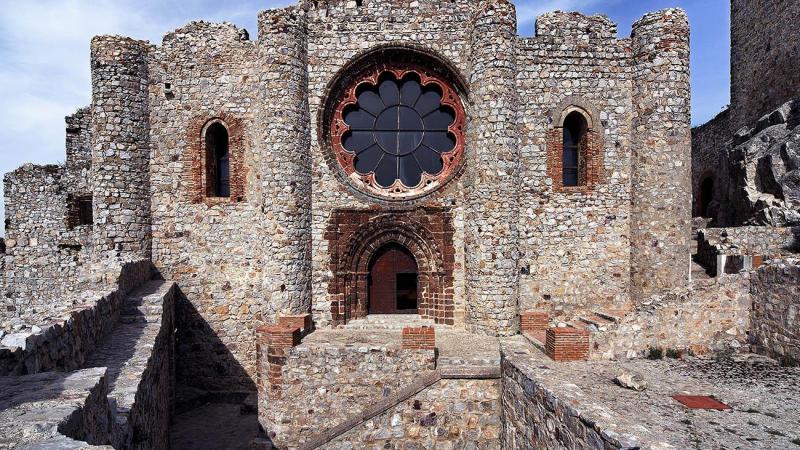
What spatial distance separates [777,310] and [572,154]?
225 inches

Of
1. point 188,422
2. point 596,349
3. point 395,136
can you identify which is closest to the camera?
point 596,349

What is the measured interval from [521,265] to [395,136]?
4953 mm

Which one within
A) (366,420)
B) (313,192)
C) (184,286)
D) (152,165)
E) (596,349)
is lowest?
(366,420)

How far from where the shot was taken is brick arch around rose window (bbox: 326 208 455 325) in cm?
1171

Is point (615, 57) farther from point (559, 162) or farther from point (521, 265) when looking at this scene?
point (521, 265)

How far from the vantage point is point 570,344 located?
8.28 metres

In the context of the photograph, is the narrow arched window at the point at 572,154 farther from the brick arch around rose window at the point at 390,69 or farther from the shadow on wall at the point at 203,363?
the shadow on wall at the point at 203,363

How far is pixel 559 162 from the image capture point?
38.4 ft

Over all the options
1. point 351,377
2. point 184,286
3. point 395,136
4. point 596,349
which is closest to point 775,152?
point 596,349

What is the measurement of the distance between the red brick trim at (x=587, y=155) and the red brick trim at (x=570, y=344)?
4652 millimetres

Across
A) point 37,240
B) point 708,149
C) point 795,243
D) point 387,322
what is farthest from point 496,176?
point 708,149

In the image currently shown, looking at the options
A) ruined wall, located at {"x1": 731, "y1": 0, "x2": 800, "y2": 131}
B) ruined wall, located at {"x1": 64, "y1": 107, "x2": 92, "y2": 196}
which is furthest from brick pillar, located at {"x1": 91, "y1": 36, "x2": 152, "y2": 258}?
ruined wall, located at {"x1": 731, "y1": 0, "x2": 800, "y2": 131}

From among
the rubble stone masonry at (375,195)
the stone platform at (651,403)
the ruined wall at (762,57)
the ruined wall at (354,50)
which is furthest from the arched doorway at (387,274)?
the ruined wall at (762,57)

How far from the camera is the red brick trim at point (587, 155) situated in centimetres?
1165
